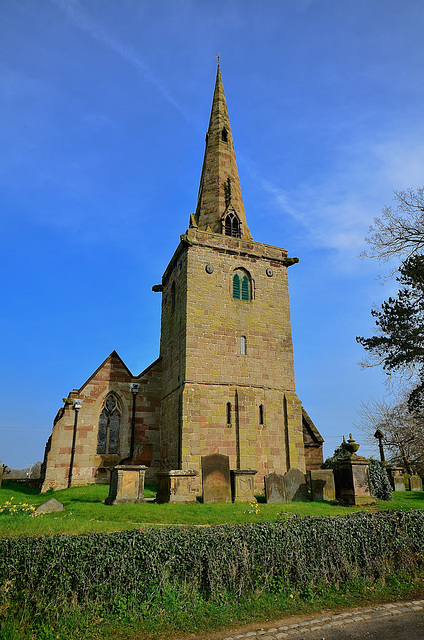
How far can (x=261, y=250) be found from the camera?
70.7ft

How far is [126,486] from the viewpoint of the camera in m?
12.9

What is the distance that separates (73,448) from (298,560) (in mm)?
14966

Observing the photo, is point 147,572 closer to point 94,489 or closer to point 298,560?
point 298,560

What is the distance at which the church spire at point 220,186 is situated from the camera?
73.6 ft

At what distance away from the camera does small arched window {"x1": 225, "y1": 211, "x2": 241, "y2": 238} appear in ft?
73.2

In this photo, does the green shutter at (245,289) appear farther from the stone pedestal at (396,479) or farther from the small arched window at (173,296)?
the stone pedestal at (396,479)

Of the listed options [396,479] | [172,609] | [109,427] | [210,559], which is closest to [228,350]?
[109,427]

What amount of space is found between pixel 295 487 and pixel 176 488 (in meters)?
4.40

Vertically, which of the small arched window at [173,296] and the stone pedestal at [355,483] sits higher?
the small arched window at [173,296]

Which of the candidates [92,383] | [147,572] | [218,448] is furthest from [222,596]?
[92,383]

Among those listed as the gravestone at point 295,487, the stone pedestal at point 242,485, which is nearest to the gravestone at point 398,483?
the gravestone at point 295,487

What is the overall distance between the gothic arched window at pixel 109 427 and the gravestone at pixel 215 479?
794 cm

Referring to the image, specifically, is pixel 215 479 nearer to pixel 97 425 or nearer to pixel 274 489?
pixel 274 489

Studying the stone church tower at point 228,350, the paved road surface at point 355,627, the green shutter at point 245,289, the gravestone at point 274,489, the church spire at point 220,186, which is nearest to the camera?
the paved road surface at point 355,627
